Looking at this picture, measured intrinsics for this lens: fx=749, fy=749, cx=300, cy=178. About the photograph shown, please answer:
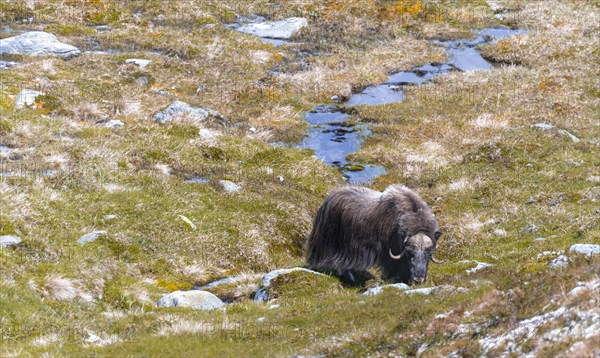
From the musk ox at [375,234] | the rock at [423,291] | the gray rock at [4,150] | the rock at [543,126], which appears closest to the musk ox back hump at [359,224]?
the musk ox at [375,234]

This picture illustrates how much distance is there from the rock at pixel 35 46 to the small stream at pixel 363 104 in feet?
39.9

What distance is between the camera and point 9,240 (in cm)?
1692

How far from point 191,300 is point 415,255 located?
5.21m

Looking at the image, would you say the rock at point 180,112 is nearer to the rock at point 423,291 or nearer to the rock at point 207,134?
the rock at point 207,134

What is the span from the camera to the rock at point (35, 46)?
115 ft

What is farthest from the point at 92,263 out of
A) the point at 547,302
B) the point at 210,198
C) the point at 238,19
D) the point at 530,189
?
the point at 238,19

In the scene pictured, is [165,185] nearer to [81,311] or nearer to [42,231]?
[42,231]

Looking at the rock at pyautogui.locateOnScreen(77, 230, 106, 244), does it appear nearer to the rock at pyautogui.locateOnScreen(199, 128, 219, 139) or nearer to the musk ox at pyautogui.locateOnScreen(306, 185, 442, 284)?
the musk ox at pyautogui.locateOnScreen(306, 185, 442, 284)

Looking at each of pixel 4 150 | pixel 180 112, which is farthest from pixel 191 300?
pixel 180 112

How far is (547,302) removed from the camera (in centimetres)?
1031

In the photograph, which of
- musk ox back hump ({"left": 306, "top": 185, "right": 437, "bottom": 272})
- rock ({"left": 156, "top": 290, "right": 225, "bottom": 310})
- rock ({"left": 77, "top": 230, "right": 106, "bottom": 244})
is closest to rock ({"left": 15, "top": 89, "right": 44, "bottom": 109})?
rock ({"left": 77, "top": 230, "right": 106, "bottom": 244})

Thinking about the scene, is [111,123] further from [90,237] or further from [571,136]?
[571,136]

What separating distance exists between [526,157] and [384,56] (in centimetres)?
1510

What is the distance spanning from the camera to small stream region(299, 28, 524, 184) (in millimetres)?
29000
